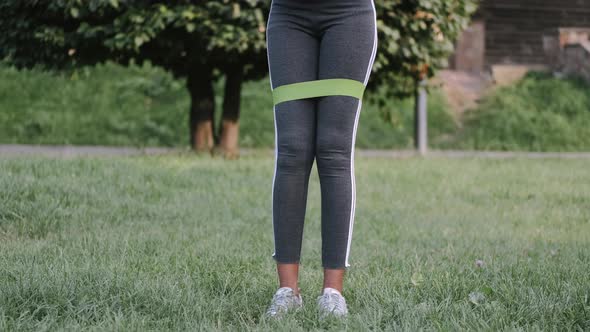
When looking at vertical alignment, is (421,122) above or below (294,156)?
above

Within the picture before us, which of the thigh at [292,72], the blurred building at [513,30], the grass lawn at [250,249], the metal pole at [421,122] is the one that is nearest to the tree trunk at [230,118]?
the grass lawn at [250,249]

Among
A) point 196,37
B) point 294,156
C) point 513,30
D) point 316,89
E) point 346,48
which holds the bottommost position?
point 294,156

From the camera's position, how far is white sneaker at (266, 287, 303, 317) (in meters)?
2.99

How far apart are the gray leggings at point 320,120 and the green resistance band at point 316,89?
0.02m

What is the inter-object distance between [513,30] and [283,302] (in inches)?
662

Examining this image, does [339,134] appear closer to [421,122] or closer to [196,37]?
[196,37]

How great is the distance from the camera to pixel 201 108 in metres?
10.0

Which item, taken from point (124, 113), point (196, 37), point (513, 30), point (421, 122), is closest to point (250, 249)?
point (196, 37)

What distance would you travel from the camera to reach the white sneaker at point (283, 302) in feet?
9.81

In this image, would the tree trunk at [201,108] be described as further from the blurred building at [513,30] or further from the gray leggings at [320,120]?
the blurred building at [513,30]

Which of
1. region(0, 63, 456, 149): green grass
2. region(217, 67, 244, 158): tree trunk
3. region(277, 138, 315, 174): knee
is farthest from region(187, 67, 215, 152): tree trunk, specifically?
region(277, 138, 315, 174): knee

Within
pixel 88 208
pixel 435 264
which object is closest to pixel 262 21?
pixel 88 208

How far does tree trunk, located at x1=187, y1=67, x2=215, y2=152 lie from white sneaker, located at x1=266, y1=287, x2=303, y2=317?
706 centimetres

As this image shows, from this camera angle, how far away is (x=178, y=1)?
8.41 meters
